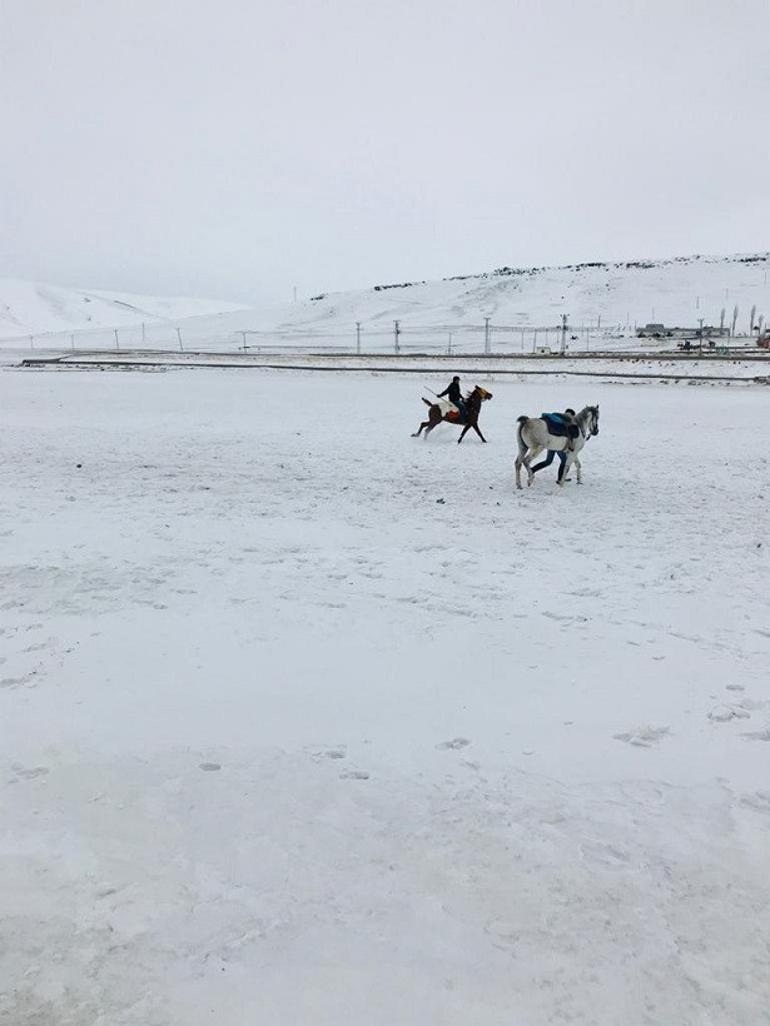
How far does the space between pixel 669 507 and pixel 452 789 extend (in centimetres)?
711

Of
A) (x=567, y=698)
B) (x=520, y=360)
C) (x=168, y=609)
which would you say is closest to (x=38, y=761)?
(x=168, y=609)

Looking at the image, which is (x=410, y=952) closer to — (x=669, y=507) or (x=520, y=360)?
(x=669, y=507)

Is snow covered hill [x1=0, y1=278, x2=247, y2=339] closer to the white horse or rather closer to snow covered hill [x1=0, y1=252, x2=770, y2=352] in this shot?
snow covered hill [x1=0, y1=252, x2=770, y2=352]

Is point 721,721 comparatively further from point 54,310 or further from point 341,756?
point 54,310

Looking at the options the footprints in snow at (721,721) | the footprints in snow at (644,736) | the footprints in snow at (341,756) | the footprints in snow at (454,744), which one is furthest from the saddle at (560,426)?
the footprints in snow at (341,756)

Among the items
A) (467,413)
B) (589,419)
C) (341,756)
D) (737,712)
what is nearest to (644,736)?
(737,712)

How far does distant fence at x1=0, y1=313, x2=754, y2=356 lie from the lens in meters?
56.5

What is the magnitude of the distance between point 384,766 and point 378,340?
224 ft

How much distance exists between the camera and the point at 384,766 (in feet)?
13.3

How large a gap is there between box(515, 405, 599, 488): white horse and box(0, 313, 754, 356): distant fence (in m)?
38.9

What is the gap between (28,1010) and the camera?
259 cm

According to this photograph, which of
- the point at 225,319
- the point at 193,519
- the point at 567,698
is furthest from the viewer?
the point at 225,319

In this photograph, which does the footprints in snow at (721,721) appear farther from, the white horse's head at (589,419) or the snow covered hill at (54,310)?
the snow covered hill at (54,310)

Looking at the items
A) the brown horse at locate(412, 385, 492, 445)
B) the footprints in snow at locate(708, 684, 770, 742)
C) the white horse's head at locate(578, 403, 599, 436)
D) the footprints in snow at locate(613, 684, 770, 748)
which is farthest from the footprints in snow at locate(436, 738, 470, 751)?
the brown horse at locate(412, 385, 492, 445)
